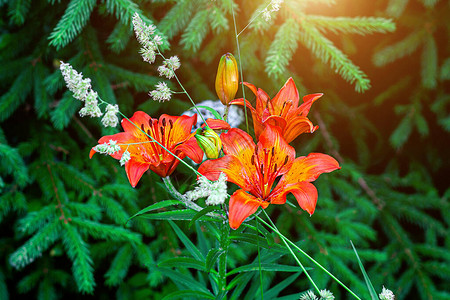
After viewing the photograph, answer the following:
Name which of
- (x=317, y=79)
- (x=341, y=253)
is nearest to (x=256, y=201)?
(x=341, y=253)

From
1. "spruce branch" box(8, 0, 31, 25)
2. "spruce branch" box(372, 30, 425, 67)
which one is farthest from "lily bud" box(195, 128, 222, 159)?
"spruce branch" box(372, 30, 425, 67)

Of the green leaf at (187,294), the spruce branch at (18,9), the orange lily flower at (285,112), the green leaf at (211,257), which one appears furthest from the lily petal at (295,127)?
the spruce branch at (18,9)

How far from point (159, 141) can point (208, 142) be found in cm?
14

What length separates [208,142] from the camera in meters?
0.53

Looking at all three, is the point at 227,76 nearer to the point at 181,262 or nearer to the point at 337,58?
the point at 181,262

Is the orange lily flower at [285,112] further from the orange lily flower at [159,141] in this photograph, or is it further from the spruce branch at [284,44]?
the spruce branch at [284,44]

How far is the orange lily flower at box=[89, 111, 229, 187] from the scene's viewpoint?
0.57 metres

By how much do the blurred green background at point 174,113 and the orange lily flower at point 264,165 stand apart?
12.0 inches

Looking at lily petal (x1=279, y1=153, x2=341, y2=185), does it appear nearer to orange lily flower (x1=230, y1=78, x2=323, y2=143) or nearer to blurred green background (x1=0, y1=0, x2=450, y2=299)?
orange lily flower (x1=230, y1=78, x2=323, y2=143)

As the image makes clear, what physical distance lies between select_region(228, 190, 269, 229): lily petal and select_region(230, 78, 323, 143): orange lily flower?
0.13 m

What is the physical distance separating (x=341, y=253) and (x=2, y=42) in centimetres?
133

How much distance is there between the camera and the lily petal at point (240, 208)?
499mm

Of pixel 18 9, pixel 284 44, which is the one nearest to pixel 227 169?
pixel 284 44

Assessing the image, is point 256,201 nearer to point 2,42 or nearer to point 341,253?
point 341,253
